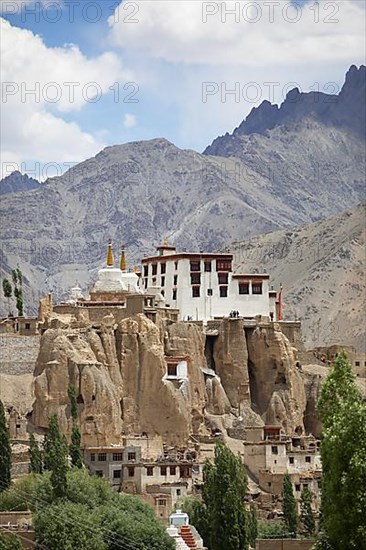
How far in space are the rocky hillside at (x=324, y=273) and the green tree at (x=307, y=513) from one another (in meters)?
91.5

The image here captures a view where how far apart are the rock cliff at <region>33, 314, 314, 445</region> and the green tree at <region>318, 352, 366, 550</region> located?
37.7 metres

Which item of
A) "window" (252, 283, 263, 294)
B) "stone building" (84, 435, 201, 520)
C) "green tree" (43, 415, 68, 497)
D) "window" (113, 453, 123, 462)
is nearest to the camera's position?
"green tree" (43, 415, 68, 497)

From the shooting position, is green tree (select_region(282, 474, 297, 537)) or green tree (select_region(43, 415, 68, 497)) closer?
green tree (select_region(43, 415, 68, 497))

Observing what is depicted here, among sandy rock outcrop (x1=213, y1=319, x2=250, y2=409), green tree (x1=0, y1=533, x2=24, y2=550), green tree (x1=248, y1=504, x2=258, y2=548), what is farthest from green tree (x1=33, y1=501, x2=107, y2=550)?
sandy rock outcrop (x1=213, y1=319, x2=250, y2=409)

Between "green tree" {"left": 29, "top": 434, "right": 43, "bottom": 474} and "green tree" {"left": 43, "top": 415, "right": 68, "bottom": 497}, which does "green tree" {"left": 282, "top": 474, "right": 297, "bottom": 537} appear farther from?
"green tree" {"left": 29, "top": 434, "right": 43, "bottom": 474}

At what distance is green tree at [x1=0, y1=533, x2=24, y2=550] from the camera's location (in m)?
51.7

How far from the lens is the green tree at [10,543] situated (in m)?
51.7

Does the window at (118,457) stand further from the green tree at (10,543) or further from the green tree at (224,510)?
the green tree at (10,543)

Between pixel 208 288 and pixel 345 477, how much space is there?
54873 mm

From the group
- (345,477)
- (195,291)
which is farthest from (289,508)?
(345,477)

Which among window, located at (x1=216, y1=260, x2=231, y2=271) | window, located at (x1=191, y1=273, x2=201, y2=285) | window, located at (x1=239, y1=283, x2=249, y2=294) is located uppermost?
window, located at (x1=216, y1=260, x2=231, y2=271)

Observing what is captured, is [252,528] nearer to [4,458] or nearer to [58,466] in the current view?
[58,466]

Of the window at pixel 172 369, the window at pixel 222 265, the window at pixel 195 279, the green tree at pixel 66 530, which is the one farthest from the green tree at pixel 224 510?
the window at pixel 222 265

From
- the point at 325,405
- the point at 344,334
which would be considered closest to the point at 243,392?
the point at 325,405
